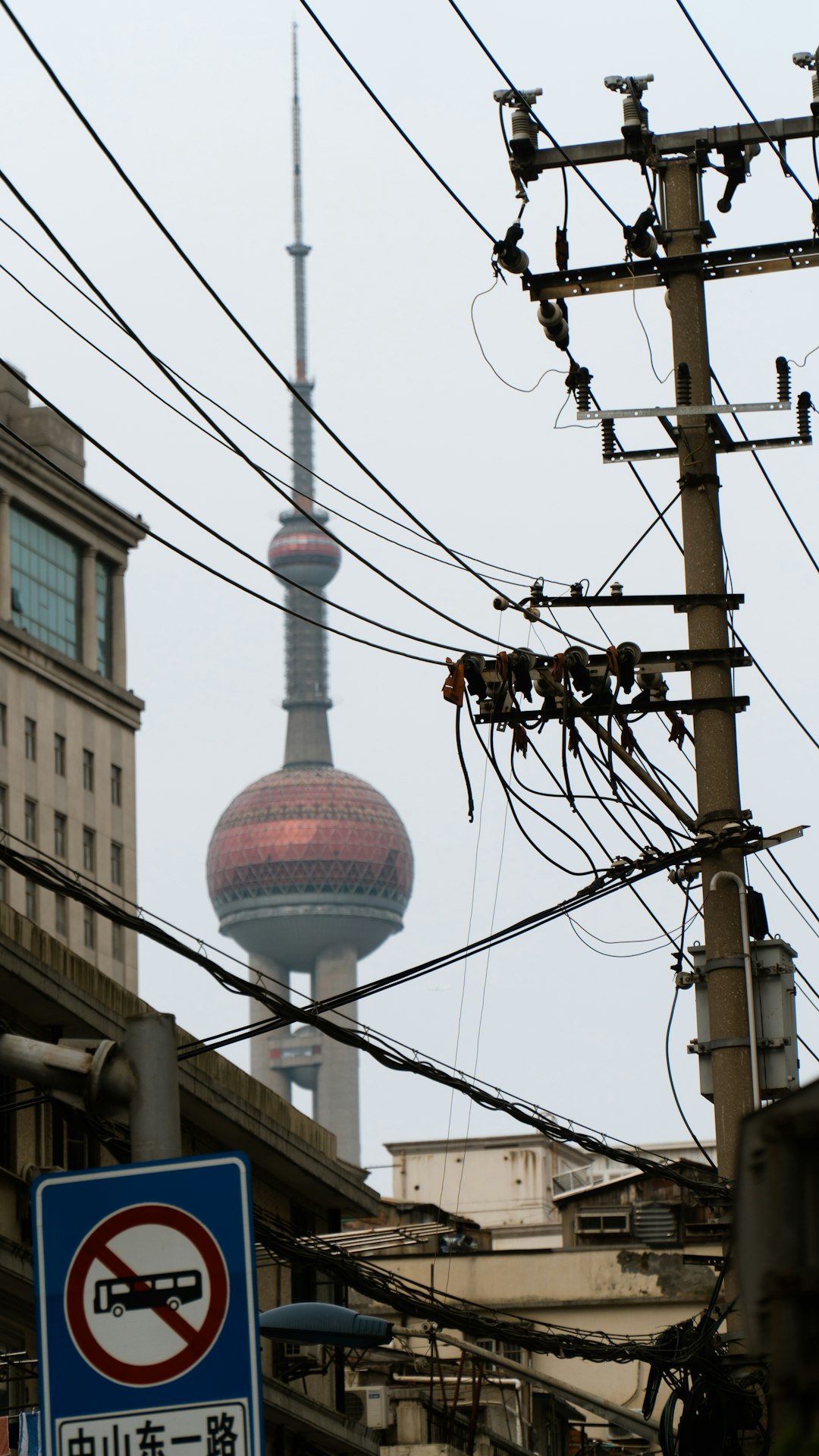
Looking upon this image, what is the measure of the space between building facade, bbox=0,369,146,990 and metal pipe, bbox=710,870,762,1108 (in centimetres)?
9360

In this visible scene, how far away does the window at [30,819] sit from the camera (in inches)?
4487

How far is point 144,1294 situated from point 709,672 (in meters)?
12.6

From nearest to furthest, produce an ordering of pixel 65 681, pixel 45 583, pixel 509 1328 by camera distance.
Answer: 1. pixel 509 1328
2. pixel 65 681
3. pixel 45 583

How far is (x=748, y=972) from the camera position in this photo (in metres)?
18.1

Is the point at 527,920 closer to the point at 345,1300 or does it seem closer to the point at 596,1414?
the point at 345,1300

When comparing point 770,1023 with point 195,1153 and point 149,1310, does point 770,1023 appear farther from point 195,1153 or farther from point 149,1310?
point 149,1310

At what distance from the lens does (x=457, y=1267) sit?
59031 mm

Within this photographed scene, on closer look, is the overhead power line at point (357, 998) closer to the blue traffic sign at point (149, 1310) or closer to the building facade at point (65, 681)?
the blue traffic sign at point (149, 1310)

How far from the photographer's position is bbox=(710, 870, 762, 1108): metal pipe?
17.8m

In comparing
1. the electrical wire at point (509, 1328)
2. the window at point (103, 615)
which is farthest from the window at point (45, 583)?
the electrical wire at point (509, 1328)

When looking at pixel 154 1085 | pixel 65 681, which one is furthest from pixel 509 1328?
pixel 65 681

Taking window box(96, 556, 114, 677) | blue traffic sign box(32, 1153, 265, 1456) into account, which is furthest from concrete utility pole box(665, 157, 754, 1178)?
window box(96, 556, 114, 677)

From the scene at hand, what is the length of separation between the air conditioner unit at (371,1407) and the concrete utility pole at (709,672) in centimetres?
2625

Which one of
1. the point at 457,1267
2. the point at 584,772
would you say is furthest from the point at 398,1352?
the point at 584,772
